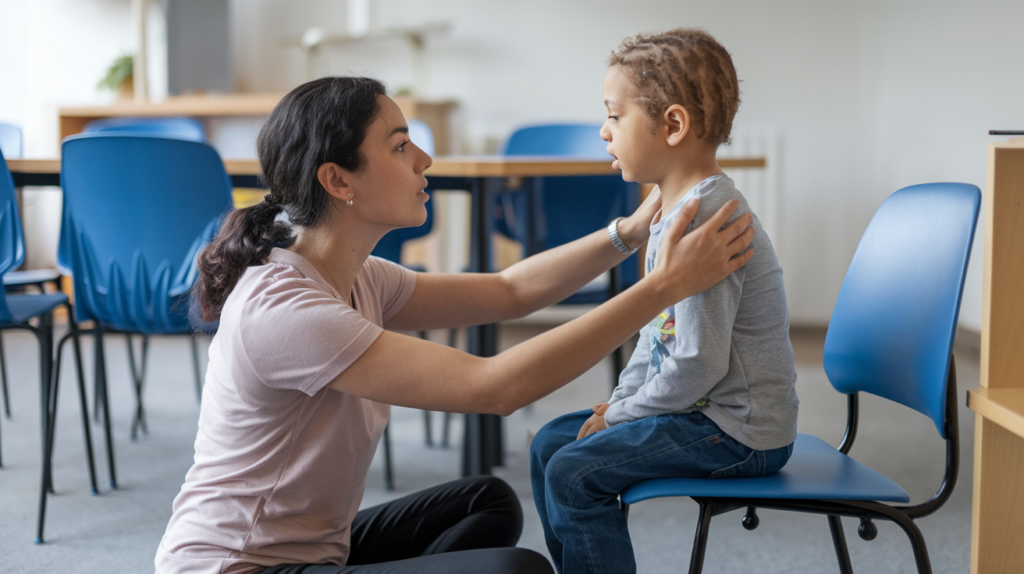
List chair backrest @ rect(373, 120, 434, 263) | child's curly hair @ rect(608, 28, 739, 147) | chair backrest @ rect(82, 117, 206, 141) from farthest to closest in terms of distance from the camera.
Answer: chair backrest @ rect(82, 117, 206, 141), chair backrest @ rect(373, 120, 434, 263), child's curly hair @ rect(608, 28, 739, 147)

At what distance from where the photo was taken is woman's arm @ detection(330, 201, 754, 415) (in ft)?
3.07

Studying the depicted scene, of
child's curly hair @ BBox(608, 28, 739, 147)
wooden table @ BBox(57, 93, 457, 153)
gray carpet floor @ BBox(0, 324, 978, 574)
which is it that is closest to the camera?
child's curly hair @ BBox(608, 28, 739, 147)

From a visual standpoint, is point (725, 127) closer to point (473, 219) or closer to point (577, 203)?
point (473, 219)

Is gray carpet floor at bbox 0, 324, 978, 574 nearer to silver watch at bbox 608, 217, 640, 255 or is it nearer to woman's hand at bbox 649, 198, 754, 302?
silver watch at bbox 608, 217, 640, 255

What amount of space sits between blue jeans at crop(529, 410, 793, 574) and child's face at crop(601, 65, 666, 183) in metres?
0.31

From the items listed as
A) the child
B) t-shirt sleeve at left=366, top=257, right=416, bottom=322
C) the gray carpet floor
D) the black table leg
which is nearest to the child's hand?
the child

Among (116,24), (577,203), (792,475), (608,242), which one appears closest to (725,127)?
(608,242)

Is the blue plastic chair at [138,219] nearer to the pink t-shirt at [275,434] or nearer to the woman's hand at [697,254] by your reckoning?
the pink t-shirt at [275,434]

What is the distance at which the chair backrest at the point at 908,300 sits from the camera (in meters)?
1.01

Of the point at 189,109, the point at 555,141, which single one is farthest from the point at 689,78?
the point at 189,109

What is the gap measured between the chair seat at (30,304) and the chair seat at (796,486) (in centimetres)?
152

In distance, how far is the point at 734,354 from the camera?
1013 mm

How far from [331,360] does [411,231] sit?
189 cm

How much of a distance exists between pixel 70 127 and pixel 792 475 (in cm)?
372
